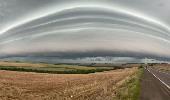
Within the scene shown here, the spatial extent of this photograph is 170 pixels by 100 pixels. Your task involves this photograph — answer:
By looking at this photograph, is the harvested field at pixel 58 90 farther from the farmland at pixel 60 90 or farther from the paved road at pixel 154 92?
the paved road at pixel 154 92

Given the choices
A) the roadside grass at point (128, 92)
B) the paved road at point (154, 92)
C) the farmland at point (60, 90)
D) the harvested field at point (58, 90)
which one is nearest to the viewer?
the roadside grass at point (128, 92)

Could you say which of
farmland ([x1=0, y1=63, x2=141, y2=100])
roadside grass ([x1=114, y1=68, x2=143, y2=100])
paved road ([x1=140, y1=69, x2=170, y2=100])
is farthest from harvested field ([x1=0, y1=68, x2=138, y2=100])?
paved road ([x1=140, y1=69, x2=170, y2=100])

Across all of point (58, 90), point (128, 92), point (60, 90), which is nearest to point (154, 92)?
point (128, 92)

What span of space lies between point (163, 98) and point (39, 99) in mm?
12693

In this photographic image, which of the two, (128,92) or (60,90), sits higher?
(128,92)

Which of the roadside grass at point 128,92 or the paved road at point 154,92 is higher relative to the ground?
the roadside grass at point 128,92

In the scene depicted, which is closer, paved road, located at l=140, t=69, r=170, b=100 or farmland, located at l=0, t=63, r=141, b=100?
paved road, located at l=140, t=69, r=170, b=100

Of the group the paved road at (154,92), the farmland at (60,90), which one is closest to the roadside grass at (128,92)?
the farmland at (60,90)

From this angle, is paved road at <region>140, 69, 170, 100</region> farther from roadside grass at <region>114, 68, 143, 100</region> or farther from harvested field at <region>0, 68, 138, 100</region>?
harvested field at <region>0, 68, 138, 100</region>

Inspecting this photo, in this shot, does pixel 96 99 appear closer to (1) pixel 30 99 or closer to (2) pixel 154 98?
(2) pixel 154 98

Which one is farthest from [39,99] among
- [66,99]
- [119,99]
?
[119,99]

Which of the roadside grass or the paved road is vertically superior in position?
the roadside grass

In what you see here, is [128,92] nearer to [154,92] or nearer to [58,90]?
[154,92]

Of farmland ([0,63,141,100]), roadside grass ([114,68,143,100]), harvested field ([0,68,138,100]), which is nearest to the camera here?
roadside grass ([114,68,143,100])
